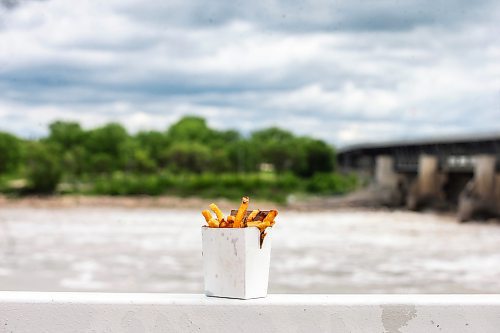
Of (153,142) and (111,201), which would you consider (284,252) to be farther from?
(153,142)

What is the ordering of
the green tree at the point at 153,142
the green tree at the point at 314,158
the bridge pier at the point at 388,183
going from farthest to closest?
the green tree at the point at 153,142 < the green tree at the point at 314,158 < the bridge pier at the point at 388,183

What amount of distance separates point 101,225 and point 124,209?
18.6 feet

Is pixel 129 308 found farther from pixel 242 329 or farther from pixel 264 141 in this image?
pixel 264 141

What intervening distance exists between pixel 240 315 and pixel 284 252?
3603 cm

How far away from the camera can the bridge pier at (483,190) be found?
40.4 metres

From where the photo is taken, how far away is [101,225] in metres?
55.6

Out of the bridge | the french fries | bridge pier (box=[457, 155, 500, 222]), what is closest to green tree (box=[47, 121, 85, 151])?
the bridge

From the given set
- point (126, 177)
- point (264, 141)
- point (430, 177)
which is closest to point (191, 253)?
point (430, 177)

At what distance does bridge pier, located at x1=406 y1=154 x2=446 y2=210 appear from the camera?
44.4m

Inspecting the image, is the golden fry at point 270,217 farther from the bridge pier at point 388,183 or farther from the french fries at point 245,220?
the bridge pier at point 388,183

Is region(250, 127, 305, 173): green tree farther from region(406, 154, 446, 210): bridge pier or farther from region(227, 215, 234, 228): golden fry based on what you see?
region(227, 215, 234, 228): golden fry

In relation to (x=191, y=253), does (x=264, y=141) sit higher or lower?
higher

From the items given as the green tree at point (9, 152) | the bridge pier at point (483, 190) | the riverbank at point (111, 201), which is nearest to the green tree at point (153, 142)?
the riverbank at point (111, 201)

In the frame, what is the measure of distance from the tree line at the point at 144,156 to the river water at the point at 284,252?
8.78 feet
